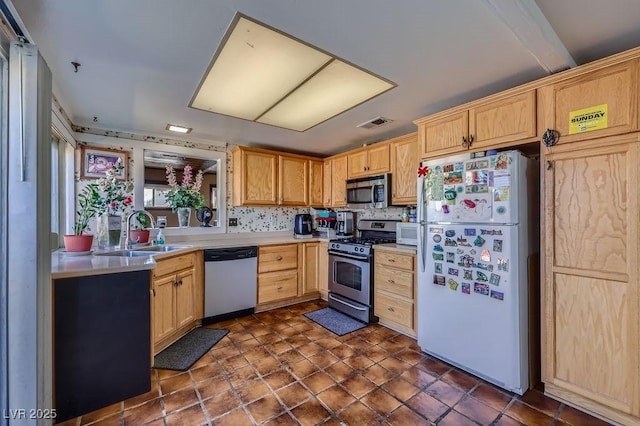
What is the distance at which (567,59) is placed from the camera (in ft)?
5.49

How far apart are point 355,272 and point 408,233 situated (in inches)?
30.0

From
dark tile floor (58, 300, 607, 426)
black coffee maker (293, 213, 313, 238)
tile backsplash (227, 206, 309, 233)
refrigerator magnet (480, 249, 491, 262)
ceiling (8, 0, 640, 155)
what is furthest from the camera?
black coffee maker (293, 213, 313, 238)

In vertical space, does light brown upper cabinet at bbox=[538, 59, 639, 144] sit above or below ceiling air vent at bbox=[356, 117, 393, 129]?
below

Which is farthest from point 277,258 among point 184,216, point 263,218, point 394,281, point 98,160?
point 98,160

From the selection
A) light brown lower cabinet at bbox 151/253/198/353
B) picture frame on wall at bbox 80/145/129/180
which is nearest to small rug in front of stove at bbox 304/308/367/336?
light brown lower cabinet at bbox 151/253/198/353

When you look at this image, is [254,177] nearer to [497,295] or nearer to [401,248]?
[401,248]

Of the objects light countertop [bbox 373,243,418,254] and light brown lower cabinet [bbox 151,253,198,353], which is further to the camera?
light countertop [bbox 373,243,418,254]

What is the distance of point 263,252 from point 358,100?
209 cm

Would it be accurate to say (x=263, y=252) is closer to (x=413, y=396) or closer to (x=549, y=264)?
(x=413, y=396)

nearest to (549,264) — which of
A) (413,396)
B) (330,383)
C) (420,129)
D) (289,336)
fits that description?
(413,396)

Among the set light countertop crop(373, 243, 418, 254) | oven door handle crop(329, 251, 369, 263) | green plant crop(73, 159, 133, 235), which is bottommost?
oven door handle crop(329, 251, 369, 263)

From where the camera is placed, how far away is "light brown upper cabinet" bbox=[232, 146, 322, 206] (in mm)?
3668

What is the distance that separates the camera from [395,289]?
285 cm

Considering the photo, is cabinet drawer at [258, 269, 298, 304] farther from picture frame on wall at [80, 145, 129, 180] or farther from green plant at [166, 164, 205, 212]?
picture frame on wall at [80, 145, 129, 180]
